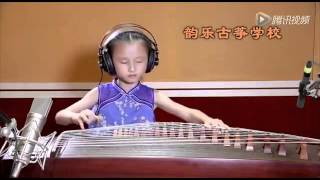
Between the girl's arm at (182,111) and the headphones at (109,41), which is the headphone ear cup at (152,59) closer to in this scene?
the headphones at (109,41)

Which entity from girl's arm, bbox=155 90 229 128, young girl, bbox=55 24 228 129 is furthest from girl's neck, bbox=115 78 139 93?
girl's arm, bbox=155 90 229 128

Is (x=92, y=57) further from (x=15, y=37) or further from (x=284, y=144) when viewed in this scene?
(x=284, y=144)

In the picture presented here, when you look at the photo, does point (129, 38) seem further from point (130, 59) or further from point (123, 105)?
point (123, 105)

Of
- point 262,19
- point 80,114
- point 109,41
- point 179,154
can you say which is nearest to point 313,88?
point 179,154

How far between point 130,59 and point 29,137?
662 millimetres

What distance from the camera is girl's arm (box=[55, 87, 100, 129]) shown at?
3.73ft

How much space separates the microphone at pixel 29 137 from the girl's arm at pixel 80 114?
0.26m

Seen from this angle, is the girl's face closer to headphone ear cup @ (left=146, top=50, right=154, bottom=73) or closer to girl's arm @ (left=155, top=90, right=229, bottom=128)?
headphone ear cup @ (left=146, top=50, right=154, bottom=73)

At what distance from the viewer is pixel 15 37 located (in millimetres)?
2182

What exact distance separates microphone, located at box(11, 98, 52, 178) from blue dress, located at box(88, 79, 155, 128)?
2.00 feet

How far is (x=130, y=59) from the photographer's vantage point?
1.43m

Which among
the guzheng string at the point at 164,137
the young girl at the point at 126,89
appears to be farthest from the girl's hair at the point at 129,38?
the guzheng string at the point at 164,137

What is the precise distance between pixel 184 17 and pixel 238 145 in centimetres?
131

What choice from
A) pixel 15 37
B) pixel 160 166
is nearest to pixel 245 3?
pixel 15 37
